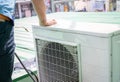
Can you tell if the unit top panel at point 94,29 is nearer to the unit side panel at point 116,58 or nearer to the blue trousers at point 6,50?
the unit side panel at point 116,58

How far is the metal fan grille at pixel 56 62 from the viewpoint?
1.03 meters

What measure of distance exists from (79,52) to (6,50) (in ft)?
1.04

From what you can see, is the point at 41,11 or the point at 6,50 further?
the point at 41,11

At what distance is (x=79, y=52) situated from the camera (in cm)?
99

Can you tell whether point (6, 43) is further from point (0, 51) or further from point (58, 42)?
point (58, 42)

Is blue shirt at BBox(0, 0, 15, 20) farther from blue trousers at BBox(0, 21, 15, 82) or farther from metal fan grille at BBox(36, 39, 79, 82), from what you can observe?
metal fan grille at BBox(36, 39, 79, 82)

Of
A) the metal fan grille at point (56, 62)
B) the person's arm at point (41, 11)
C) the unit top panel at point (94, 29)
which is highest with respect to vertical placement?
the person's arm at point (41, 11)

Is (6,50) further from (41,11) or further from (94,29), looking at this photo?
(94,29)

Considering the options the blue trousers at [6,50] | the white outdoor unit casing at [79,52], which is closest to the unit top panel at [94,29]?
the white outdoor unit casing at [79,52]

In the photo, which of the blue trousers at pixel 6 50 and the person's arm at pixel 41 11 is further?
the person's arm at pixel 41 11

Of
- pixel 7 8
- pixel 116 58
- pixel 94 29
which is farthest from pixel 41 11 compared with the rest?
pixel 116 58

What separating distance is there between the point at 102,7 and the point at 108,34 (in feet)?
11.2

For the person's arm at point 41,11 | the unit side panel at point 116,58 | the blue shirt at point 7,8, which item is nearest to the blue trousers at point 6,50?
the blue shirt at point 7,8

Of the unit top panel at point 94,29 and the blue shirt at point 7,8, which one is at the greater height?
the blue shirt at point 7,8
